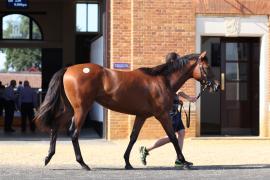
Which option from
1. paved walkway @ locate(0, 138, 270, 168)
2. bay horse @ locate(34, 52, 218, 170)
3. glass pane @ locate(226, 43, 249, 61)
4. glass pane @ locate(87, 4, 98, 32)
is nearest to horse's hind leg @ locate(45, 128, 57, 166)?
bay horse @ locate(34, 52, 218, 170)

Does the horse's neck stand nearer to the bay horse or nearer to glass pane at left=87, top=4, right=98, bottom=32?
the bay horse

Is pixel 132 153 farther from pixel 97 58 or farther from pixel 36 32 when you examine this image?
pixel 36 32

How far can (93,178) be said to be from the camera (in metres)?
10.9

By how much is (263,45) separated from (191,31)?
7.30 ft

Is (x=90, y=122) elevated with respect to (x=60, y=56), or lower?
lower

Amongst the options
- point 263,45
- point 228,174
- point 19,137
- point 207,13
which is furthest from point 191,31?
point 228,174

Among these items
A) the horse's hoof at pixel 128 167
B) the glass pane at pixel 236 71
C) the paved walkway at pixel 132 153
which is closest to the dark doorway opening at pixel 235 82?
the glass pane at pixel 236 71

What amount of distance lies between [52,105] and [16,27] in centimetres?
2001

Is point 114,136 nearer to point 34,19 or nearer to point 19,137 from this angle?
point 19,137

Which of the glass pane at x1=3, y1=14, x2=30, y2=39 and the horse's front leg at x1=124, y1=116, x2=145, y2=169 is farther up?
the glass pane at x1=3, y1=14, x2=30, y2=39

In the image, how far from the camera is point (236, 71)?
19.9 m

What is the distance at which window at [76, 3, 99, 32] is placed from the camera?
93.4 ft

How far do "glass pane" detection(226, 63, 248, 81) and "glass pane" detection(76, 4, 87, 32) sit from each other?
10238 millimetres

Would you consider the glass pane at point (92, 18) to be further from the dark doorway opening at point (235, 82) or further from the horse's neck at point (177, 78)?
the horse's neck at point (177, 78)
